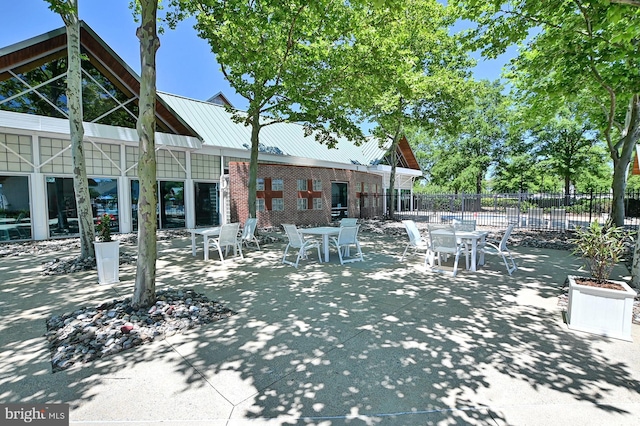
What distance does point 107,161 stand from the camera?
12.4m

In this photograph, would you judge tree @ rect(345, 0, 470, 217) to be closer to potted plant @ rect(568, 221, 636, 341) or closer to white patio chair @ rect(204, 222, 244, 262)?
white patio chair @ rect(204, 222, 244, 262)

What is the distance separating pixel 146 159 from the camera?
4191 millimetres

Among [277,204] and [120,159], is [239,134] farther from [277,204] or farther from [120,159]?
[120,159]

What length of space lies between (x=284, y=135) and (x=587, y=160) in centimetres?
2776

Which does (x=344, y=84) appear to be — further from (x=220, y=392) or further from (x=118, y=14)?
(x=220, y=392)

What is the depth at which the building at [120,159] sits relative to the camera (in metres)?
10.1

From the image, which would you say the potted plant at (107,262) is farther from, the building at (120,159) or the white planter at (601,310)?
the white planter at (601,310)

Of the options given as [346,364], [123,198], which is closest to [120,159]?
[123,198]

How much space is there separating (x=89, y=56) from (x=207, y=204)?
7249mm

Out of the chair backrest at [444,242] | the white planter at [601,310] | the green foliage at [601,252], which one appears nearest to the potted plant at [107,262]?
the chair backrest at [444,242]

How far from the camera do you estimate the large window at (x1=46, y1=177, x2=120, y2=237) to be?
11195mm

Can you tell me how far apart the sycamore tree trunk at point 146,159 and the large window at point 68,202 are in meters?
9.77

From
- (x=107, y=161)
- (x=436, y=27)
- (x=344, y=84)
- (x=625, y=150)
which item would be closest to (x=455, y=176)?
(x=436, y=27)

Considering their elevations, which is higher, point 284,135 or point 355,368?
point 284,135
